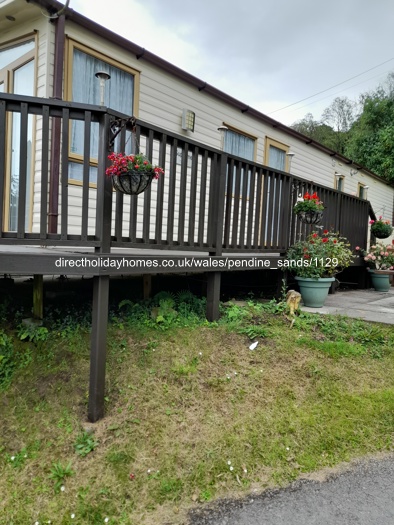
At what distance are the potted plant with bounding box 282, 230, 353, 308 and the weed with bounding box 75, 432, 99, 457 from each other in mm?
2627

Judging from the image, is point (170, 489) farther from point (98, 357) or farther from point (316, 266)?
point (316, 266)

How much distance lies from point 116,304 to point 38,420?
1.54m

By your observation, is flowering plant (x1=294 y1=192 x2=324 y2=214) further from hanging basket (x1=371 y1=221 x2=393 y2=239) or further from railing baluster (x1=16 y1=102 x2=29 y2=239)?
railing baluster (x1=16 y1=102 x2=29 y2=239)

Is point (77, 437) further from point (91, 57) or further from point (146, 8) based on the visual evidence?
point (146, 8)

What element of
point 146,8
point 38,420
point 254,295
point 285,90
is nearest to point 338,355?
point 254,295

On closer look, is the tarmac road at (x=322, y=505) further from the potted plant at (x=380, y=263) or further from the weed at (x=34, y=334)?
the potted plant at (x=380, y=263)

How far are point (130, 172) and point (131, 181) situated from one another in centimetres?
7

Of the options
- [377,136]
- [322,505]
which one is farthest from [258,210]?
[377,136]

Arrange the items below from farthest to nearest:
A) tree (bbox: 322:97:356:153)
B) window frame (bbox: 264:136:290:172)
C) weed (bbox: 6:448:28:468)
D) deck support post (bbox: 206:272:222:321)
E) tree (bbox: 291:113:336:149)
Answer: tree (bbox: 322:97:356:153) < tree (bbox: 291:113:336:149) < window frame (bbox: 264:136:290:172) < deck support post (bbox: 206:272:222:321) < weed (bbox: 6:448:28:468)

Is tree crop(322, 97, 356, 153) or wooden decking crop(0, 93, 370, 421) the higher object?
tree crop(322, 97, 356, 153)

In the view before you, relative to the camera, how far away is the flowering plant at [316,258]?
4199 millimetres

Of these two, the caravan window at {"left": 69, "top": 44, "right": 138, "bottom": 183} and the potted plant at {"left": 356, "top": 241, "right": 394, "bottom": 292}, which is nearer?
the caravan window at {"left": 69, "top": 44, "right": 138, "bottom": 183}

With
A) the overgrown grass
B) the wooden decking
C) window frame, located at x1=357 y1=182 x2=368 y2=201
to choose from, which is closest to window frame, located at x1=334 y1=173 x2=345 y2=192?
window frame, located at x1=357 y1=182 x2=368 y2=201

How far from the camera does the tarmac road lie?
6.16ft
